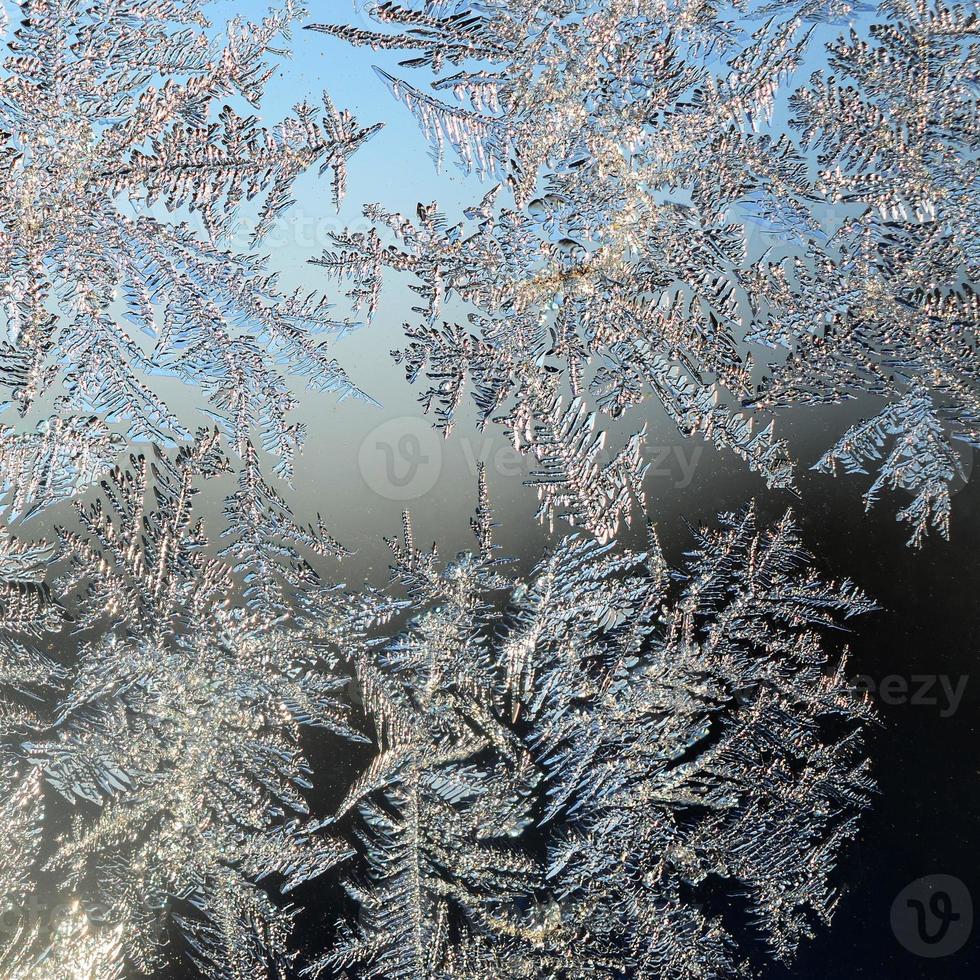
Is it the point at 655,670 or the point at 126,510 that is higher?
the point at 126,510

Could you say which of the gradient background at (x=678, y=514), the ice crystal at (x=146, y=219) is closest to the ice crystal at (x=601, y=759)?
the gradient background at (x=678, y=514)

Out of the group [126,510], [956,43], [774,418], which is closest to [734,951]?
[774,418]

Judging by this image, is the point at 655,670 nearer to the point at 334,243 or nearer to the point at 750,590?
the point at 750,590

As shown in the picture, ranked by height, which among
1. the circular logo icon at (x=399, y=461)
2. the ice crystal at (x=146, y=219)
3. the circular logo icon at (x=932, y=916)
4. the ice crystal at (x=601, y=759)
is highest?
the ice crystal at (x=146, y=219)

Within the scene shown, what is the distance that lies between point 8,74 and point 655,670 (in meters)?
0.48

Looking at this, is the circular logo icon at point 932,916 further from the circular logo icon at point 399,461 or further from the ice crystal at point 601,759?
the circular logo icon at point 399,461

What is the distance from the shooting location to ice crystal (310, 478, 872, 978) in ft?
1.52

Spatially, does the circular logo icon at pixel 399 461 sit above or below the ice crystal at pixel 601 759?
above

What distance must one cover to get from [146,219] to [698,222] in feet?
1.00

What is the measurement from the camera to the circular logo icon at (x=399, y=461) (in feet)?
1.53

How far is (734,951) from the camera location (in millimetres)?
472

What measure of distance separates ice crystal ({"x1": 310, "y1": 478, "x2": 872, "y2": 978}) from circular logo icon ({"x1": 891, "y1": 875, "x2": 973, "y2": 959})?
4 centimetres

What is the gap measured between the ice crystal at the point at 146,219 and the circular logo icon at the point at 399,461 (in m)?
0.04

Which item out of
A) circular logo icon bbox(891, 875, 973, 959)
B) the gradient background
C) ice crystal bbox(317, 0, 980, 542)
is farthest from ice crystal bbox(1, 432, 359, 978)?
circular logo icon bbox(891, 875, 973, 959)
